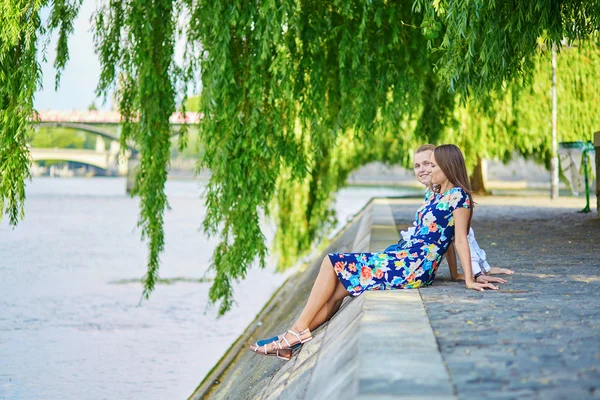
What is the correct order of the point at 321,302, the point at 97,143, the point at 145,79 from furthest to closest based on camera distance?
1. the point at 97,143
2. the point at 145,79
3. the point at 321,302

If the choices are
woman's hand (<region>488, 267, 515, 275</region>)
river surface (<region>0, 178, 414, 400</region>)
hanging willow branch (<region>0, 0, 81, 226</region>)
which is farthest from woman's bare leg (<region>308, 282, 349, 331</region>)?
river surface (<region>0, 178, 414, 400</region>)

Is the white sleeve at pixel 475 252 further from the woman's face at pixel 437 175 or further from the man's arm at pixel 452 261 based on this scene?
the woman's face at pixel 437 175

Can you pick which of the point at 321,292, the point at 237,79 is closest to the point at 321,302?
the point at 321,292

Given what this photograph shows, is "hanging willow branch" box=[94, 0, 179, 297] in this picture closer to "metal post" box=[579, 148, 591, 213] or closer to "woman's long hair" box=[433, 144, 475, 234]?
"woman's long hair" box=[433, 144, 475, 234]

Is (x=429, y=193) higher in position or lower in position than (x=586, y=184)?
higher

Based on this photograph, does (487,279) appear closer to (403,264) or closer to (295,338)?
(403,264)

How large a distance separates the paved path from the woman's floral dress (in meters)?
0.19

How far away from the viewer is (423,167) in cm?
657

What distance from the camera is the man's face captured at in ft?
21.4

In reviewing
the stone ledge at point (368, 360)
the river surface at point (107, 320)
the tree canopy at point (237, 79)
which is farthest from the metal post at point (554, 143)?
the stone ledge at point (368, 360)

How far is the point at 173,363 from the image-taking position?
12633 millimetres

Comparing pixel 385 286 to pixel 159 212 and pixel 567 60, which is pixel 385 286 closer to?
pixel 159 212

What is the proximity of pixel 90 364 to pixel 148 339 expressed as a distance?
193cm

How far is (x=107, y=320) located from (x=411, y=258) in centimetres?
1072
